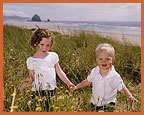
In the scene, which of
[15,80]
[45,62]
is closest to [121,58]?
[45,62]

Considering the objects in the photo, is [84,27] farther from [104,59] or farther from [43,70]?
[104,59]

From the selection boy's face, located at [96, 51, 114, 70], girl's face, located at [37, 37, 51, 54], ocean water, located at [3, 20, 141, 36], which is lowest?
boy's face, located at [96, 51, 114, 70]

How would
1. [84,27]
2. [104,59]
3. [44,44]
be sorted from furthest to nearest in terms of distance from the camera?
[84,27]
[44,44]
[104,59]

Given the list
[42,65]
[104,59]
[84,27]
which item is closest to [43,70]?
[42,65]

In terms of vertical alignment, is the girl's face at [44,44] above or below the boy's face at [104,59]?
above

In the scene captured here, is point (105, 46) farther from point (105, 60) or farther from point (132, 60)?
point (132, 60)

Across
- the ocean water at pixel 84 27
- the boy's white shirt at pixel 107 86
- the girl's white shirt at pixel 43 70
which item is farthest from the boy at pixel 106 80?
→ the ocean water at pixel 84 27

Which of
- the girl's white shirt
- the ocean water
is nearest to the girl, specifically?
the girl's white shirt

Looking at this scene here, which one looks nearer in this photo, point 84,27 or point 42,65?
point 42,65

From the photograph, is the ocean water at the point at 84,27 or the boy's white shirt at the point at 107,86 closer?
the boy's white shirt at the point at 107,86

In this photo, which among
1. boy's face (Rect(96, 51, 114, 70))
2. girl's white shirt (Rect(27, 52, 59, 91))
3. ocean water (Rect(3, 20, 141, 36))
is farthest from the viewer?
ocean water (Rect(3, 20, 141, 36))

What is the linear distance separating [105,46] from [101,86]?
0.49m

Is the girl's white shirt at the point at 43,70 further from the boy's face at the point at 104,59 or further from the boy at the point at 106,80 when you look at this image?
the boy's face at the point at 104,59

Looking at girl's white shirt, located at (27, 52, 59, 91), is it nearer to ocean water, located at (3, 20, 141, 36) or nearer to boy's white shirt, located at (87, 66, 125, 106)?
boy's white shirt, located at (87, 66, 125, 106)
